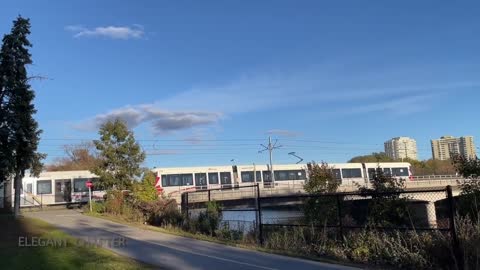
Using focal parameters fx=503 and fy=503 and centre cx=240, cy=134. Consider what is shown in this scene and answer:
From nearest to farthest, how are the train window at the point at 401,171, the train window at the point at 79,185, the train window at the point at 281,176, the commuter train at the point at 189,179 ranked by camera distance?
1. the commuter train at the point at 189,179
2. the train window at the point at 79,185
3. the train window at the point at 281,176
4. the train window at the point at 401,171

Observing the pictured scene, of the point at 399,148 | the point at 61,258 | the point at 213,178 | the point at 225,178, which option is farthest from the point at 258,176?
the point at 399,148

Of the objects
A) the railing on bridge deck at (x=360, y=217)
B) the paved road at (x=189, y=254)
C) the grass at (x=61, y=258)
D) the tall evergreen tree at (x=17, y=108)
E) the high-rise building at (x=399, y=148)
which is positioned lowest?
the paved road at (x=189, y=254)

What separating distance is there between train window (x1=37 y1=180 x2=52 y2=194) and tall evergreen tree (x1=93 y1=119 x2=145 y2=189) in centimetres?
1002

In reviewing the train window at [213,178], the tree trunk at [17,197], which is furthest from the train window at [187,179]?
the tree trunk at [17,197]

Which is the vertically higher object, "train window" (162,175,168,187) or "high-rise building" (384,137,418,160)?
"high-rise building" (384,137,418,160)

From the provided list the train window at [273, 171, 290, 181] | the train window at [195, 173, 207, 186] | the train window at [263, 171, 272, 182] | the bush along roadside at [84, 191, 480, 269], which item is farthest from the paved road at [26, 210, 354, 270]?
the train window at [273, 171, 290, 181]

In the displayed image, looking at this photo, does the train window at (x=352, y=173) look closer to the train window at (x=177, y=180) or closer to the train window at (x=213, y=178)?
the train window at (x=213, y=178)

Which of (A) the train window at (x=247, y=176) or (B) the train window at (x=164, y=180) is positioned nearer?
(B) the train window at (x=164, y=180)

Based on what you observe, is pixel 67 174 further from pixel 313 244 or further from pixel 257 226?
pixel 313 244

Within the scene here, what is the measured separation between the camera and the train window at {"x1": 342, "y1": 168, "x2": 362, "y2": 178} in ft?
199

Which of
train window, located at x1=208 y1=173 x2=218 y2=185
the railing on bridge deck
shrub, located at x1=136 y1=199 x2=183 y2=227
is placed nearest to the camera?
the railing on bridge deck

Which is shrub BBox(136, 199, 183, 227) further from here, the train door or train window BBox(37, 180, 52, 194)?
train window BBox(37, 180, 52, 194)

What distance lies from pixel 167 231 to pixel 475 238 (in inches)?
540

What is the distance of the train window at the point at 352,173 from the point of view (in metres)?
60.5
